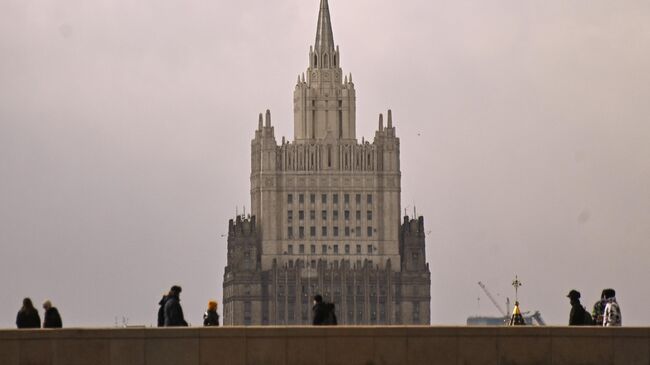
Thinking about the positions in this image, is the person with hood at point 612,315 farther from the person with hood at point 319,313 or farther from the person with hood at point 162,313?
the person with hood at point 162,313

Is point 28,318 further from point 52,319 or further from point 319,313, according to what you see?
point 319,313

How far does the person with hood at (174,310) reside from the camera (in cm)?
6938

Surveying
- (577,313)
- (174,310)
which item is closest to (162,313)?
(174,310)
